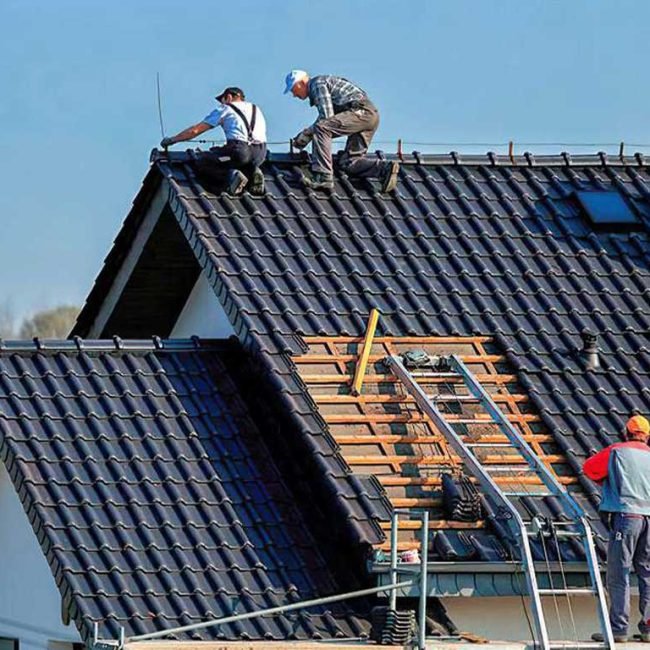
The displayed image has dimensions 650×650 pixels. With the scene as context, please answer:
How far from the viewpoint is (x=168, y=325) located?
22781 millimetres

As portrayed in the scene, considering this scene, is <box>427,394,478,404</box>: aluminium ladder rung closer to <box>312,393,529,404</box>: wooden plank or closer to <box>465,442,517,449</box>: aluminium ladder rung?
<box>312,393,529,404</box>: wooden plank

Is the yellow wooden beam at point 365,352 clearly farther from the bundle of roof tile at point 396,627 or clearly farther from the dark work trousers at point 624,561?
the bundle of roof tile at point 396,627

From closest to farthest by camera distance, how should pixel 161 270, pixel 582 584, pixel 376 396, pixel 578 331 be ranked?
pixel 582 584
pixel 376 396
pixel 578 331
pixel 161 270

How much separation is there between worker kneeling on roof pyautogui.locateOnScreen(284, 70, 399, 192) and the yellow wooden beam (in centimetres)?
223

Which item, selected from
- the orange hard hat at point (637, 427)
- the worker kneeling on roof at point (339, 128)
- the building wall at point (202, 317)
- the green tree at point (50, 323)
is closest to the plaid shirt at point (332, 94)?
the worker kneeling on roof at point (339, 128)

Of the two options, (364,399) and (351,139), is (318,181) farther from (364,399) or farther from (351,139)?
(364,399)

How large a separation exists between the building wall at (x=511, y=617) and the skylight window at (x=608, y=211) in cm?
537

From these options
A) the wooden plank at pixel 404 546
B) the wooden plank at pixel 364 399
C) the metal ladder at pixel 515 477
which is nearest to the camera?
the metal ladder at pixel 515 477

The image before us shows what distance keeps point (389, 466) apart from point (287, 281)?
266 centimetres

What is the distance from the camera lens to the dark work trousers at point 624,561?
16188mm

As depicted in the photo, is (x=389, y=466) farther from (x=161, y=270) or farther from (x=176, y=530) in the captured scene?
(x=161, y=270)

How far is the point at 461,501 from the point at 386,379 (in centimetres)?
195

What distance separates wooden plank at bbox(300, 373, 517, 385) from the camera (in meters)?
18.7

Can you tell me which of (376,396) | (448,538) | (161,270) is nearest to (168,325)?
(161,270)
